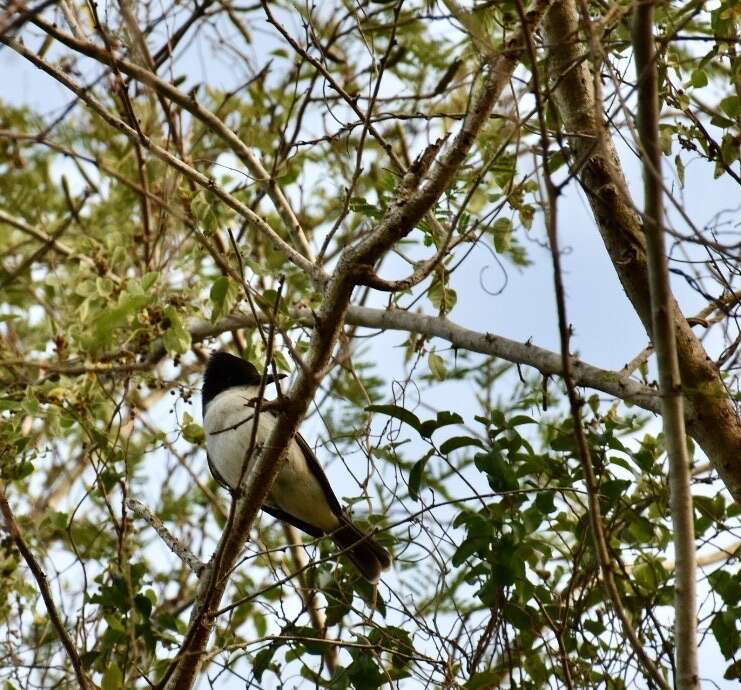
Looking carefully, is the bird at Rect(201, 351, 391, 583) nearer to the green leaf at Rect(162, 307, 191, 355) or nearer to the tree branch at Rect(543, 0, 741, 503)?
the green leaf at Rect(162, 307, 191, 355)

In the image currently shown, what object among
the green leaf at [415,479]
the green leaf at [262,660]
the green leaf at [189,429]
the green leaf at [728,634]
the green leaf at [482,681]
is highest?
the green leaf at [189,429]

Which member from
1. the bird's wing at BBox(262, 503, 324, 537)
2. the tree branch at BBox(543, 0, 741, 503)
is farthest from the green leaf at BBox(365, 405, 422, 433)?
the bird's wing at BBox(262, 503, 324, 537)

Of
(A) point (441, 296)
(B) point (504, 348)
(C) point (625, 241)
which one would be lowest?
(B) point (504, 348)

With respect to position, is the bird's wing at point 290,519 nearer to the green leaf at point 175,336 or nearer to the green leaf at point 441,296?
the green leaf at point 175,336

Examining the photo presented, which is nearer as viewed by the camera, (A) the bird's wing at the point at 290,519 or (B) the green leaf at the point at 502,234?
(B) the green leaf at the point at 502,234

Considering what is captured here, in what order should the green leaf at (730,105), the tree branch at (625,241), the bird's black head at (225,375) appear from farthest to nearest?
the bird's black head at (225,375), the green leaf at (730,105), the tree branch at (625,241)

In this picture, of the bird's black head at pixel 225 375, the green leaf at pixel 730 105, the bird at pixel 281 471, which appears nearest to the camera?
the green leaf at pixel 730 105

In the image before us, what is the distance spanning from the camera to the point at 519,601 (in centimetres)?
394

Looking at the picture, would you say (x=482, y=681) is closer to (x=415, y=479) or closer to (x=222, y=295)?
(x=415, y=479)

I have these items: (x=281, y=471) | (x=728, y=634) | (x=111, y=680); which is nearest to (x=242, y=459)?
(x=281, y=471)

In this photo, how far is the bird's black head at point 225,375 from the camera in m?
6.32

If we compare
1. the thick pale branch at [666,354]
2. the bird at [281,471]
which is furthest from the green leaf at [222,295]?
the thick pale branch at [666,354]

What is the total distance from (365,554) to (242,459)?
2.92 ft

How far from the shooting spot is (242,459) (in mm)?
5551
